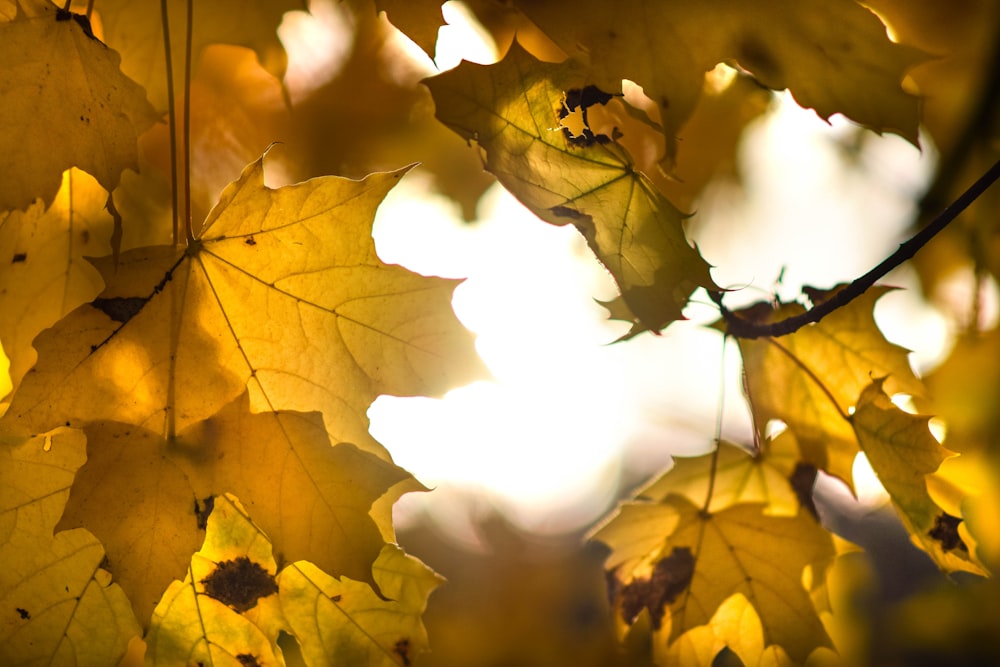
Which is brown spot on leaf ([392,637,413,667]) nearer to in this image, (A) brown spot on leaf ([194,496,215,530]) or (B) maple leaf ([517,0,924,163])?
(A) brown spot on leaf ([194,496,215,530])

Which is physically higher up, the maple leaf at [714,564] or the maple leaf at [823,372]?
the maple leaf at [823,372]

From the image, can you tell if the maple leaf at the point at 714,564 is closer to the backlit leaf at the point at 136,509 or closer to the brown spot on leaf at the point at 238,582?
the brown spot on leaf at the point at 238,582

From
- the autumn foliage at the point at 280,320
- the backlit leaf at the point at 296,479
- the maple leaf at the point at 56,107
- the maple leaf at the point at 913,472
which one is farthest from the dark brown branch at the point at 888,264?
the maple leaf at the point at 56,107

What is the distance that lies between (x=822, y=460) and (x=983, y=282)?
2.10 feet

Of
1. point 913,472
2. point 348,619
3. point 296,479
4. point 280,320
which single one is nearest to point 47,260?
point 280,320

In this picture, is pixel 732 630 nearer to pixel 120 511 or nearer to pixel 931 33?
pixel 120 511

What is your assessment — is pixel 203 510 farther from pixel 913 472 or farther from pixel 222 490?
pixel 913 472

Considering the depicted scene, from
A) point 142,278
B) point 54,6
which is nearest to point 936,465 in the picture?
point 142,278

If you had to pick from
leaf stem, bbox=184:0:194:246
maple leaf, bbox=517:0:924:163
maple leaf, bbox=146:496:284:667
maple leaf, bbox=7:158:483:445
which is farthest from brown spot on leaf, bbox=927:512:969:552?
leaf stem, bbox=184:0:194:246

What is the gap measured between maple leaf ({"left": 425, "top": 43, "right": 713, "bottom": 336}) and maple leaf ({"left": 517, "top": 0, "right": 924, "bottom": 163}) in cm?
4

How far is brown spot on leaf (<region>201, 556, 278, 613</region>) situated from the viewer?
842 millimetres

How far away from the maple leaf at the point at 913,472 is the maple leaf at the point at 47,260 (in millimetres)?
1026

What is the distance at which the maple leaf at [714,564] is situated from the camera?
102 cm

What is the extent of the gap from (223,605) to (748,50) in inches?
34.0
